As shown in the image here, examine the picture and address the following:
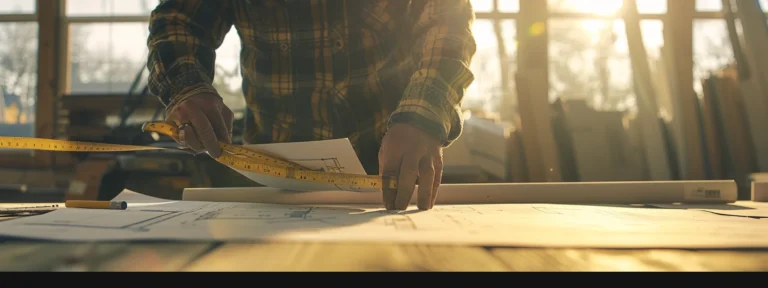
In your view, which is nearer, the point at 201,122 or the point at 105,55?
the point at 201,122

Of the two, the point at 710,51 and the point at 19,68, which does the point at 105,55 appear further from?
the point at 710,51

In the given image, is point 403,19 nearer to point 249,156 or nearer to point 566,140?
point 249,156

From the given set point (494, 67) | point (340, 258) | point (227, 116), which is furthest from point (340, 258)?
point (494, 67)

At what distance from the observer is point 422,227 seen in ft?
1.99

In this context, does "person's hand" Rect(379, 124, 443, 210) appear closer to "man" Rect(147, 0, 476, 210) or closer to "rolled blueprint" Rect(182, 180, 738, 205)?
"man" Rect(147, 0, 476, 210)

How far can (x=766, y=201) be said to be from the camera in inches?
48.1

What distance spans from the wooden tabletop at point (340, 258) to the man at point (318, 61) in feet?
1.68

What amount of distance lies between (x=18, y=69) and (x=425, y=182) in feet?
19.6

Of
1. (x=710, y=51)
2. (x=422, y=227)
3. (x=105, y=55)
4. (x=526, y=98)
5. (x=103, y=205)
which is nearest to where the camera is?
(x=422, y=227)

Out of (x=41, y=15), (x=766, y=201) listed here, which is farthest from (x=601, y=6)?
(x=41, y=15)

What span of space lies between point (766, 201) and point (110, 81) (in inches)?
221

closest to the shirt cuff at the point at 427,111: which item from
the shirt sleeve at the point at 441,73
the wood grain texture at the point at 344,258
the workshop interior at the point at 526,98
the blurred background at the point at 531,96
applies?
the shirt sleeve at the point at 441,73

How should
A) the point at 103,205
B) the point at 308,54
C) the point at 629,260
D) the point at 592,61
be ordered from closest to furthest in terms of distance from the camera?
the point at 629,260, the point at 103,205, the point at 308,54, the point at 592,61

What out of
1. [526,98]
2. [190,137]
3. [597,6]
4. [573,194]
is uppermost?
[597,6]
